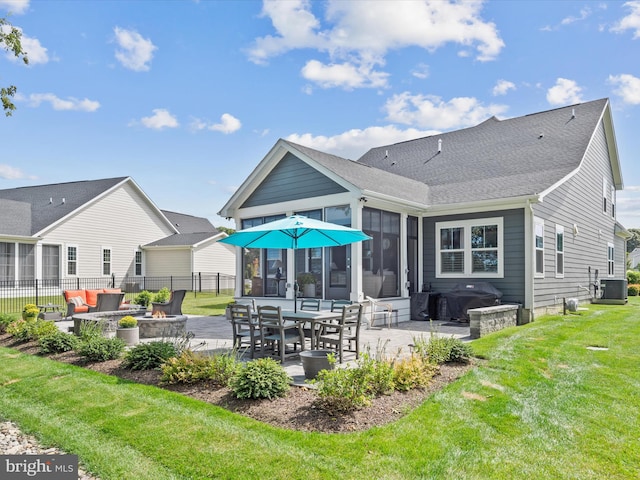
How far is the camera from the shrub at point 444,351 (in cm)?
659

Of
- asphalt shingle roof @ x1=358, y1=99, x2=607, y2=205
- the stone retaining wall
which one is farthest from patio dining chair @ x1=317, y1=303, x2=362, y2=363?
asphalt shingle roof @ x1=358, y1=99, x2=607, y2=205

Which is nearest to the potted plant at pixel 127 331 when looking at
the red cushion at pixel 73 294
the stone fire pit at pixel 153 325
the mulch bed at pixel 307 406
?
the stone fire pit at pixel 153 325

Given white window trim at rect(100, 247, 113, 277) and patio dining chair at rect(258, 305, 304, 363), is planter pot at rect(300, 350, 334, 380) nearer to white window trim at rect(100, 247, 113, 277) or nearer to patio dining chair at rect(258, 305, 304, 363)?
patio dining chair at rect(258, 305, 304, 363)

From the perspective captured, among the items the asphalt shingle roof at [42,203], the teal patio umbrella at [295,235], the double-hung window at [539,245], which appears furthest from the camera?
the asphalt shingle roof at [42,203]

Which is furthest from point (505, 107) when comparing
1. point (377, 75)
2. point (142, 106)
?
point (142, 106)

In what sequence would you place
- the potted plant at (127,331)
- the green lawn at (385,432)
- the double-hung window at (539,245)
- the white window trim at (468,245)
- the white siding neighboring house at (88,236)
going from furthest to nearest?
1. the white siding neighboring house at (88,236)
2. the white window trim at (468,245)
3. the double-hung window at (539,245)
4. the potted plant at (127,331)
5. the green lawn at (385,432)

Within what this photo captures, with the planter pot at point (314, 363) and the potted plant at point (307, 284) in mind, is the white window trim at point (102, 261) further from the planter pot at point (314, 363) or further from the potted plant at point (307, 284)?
the planter pot at point (314, 363)

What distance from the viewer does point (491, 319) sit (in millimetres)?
9836

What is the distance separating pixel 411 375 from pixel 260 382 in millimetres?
1852

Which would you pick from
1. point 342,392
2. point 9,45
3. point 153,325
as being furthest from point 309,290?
point 9,45

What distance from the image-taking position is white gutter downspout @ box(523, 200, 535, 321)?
1151cm

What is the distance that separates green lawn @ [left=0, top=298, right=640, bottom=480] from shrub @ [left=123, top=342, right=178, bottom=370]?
416 millimetres

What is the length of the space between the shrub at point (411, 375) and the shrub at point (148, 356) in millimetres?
3308

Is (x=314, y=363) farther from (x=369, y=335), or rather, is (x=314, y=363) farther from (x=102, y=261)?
(x=102, y=261)
